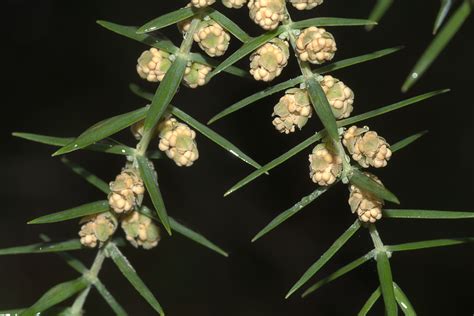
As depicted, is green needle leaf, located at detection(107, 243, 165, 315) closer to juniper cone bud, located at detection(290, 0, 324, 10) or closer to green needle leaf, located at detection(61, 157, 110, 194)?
green needle leaf, located at detection(61, 157, 110, 194)

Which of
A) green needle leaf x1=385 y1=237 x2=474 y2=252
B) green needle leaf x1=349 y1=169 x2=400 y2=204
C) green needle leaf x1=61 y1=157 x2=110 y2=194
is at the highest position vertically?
green needle leaf x1=61 y1=157 x2=110 y2=194

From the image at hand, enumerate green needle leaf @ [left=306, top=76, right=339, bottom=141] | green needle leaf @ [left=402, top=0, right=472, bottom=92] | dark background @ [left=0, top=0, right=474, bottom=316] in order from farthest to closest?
dark background @ [left=0, top=0, right=474, bottom=316] < green needle leaf @ [left=306, top=76, right=339, bottom=141] < green needle leaf @ [left=402, top=0, right=472, bottom=92]

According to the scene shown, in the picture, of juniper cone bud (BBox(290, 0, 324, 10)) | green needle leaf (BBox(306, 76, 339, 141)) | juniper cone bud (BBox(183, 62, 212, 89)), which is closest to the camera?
green needle leaf (BBox(306, 76, 339, 141))

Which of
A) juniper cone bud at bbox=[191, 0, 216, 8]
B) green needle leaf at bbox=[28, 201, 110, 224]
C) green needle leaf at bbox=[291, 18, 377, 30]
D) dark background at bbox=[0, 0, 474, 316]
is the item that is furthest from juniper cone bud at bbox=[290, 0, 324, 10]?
dark background at bbox=[0, 0, 474, 316]

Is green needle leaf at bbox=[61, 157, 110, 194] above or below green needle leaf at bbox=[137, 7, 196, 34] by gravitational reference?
below

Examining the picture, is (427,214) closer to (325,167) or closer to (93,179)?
(325,167)

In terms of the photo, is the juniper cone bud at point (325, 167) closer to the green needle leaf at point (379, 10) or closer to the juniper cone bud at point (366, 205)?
the juniper cone bud at point (366, 205)

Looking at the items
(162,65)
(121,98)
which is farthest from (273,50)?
(121,98)

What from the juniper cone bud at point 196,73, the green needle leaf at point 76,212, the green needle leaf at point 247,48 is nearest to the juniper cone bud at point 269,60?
the green needle leaf at point 247,48
